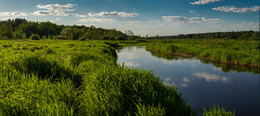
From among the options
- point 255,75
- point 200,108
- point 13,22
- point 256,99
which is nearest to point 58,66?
point 200,108

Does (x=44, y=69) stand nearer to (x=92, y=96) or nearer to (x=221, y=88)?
(x=92, y=96)

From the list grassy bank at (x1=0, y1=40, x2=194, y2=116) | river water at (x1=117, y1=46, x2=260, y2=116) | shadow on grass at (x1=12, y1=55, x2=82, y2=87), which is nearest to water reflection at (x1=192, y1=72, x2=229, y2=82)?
river water at (x1=117, y1=46, x2=260, y2=116)

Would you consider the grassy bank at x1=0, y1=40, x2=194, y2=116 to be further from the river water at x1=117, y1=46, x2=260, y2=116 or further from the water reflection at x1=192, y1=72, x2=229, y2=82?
the water reflection at x1=192, y1=72, x2=229, y2=82

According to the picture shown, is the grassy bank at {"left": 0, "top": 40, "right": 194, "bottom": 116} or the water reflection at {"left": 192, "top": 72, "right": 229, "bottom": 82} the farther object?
the water reflection at {"left": 192, "top": 72, "right": 229, "bottom": 82}

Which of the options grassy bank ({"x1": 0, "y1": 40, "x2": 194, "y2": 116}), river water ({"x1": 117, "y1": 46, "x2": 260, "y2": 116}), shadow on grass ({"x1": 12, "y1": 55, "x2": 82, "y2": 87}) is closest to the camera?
grassy bank ({"x1": 0, "y1": 40, "x2": 194, "y2": 116})

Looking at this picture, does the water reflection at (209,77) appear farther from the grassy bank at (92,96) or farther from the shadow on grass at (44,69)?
the shadow on grass at (44,69)

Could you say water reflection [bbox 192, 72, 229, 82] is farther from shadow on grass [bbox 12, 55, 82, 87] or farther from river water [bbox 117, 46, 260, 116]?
shadow on grass [bbox 12, 55, 82, 87]

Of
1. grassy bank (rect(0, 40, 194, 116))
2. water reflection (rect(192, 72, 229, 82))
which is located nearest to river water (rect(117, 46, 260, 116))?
water reflection (rect(192, 72, 229, 82))

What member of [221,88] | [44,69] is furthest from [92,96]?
[221,88]

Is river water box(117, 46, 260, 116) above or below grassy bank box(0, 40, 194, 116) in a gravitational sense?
below

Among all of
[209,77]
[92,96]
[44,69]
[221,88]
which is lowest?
[221,88]

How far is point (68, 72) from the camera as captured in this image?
29.7 feet

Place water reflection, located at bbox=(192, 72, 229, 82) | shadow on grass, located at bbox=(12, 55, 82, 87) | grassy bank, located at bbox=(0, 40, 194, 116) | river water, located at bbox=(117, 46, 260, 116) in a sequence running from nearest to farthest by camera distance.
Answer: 1. grassy bank, located at bbox=(0, 40, 194, 116)
2. shadow on grass, located at bbox=(12, 55, 82, 87)
3. river water, located at bbox=(117, 46, 260, 116)
4. water reflection, located at bbox=(192, 72, 229, 82)

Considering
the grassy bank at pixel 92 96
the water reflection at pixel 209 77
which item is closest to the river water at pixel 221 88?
the water reflection at pixel 209 77
